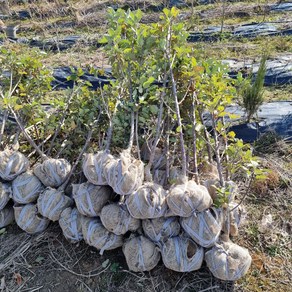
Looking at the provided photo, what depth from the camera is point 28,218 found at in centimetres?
211

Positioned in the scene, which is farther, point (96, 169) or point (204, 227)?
point (96, 169)

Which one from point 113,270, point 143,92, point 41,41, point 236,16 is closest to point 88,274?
point 113,270

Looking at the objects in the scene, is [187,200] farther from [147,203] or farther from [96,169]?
[96,169]

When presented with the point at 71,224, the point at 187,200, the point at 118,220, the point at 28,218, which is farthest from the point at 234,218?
the point at 28,218

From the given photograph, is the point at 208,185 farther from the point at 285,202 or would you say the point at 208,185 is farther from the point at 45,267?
the point at 45,267

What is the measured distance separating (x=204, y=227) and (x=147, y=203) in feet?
1.00

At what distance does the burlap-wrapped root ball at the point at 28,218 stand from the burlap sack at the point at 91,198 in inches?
12.6

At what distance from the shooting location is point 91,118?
8.17 ft

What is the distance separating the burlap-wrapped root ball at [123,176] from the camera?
183 centimetres

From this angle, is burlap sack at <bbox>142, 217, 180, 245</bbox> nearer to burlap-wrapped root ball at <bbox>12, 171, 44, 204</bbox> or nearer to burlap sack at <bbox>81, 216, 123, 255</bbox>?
burlap sack at <bbox>81, 216, 123, 255</bbox>

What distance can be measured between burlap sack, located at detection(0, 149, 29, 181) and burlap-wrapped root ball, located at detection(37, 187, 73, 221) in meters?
0.22

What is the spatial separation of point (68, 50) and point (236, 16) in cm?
341

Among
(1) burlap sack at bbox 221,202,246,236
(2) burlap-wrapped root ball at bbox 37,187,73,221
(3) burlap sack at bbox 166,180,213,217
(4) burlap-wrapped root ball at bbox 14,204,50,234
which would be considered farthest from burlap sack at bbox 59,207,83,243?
(1) burlap sack at bbox 221,202,246,236

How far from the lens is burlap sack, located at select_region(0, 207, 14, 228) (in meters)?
2.23
